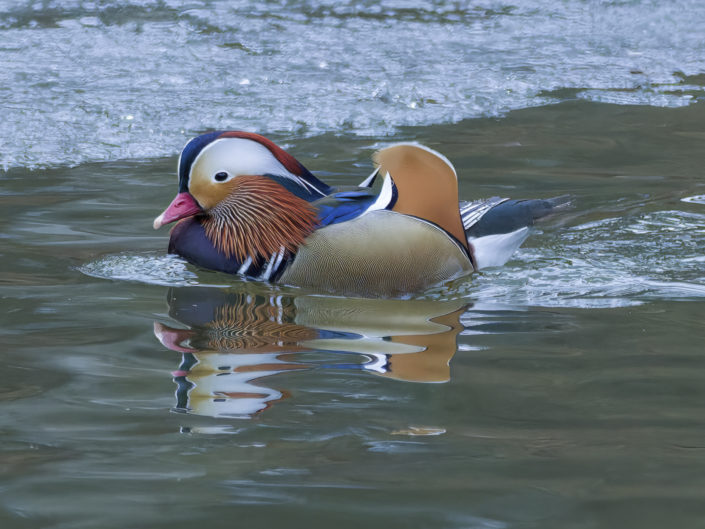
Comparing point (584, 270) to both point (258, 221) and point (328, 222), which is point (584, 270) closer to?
point (328, 222)

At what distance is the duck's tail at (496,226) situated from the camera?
4.83m

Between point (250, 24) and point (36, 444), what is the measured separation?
6876 millimetres

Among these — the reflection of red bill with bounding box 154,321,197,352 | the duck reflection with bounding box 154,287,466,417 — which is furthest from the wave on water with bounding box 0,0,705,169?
the reflection of red bill with bounding box 154,321,197,352

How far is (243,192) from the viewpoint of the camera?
482 centimetres

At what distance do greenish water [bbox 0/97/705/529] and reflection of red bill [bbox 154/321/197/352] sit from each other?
0.04 feet

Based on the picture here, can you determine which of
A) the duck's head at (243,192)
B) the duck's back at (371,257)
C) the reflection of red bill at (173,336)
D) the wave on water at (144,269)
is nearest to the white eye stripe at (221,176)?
the duck's head at (243,192)

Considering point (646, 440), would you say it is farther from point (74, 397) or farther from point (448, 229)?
point (448, 229)

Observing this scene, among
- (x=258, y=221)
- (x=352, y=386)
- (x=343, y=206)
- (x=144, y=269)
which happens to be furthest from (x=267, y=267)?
(x=352, y=386)

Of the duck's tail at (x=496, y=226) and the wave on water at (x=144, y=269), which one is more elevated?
the duck's tail at (x=496, y=226)

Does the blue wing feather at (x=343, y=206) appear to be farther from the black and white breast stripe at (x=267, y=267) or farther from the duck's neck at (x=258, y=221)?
the black and white breast stripe at (x=267, y=267)

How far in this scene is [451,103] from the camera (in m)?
7.58

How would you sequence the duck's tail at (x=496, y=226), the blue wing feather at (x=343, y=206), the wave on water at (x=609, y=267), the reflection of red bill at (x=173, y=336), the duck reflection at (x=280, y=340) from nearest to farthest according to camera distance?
the duck reflection at (x=280, y=340)
the reflection of red bill at (x=173, y=336)
the wave on water at (x=609, y=267)
the blue wing feather at (x=343, y=206)
the duck's tail at (x=496, y=226)

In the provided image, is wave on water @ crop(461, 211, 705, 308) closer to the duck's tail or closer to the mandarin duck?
the duck's tail

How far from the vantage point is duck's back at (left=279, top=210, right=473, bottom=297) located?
432 centimetres
